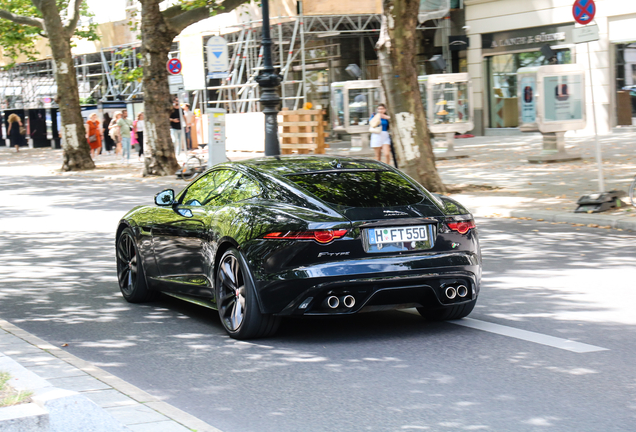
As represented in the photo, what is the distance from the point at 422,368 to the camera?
5906mm

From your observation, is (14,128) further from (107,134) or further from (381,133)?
(381,133)

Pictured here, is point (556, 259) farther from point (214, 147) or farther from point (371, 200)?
point (214, 147)

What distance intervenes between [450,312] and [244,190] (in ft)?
6.06

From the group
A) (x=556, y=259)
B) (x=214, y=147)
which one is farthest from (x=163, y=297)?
(x=214, y=147)

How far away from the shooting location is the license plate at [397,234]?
6.44 meters

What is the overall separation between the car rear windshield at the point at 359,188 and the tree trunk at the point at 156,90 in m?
19.4

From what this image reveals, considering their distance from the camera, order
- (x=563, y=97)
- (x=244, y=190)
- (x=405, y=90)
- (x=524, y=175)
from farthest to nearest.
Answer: (x=563, y=97)
(x=524, y=175)
(x=405, y=90)
(x=244, y=190)

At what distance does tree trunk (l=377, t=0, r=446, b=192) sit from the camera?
56.0 ft

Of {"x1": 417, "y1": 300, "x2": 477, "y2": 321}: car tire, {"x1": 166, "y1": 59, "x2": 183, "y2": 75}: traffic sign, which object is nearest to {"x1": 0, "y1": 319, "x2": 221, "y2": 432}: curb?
{"x1": 417, "y1": 300, "x2": 477, "y2": 321}: car tire

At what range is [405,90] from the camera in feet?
57.0

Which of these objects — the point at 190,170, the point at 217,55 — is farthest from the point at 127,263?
the point at 217,55

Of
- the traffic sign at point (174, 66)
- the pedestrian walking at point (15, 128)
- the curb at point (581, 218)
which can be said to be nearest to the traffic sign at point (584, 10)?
the curb at point (581, 218)

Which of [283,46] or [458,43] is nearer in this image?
[458,43]

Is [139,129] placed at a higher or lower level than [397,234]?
higher
